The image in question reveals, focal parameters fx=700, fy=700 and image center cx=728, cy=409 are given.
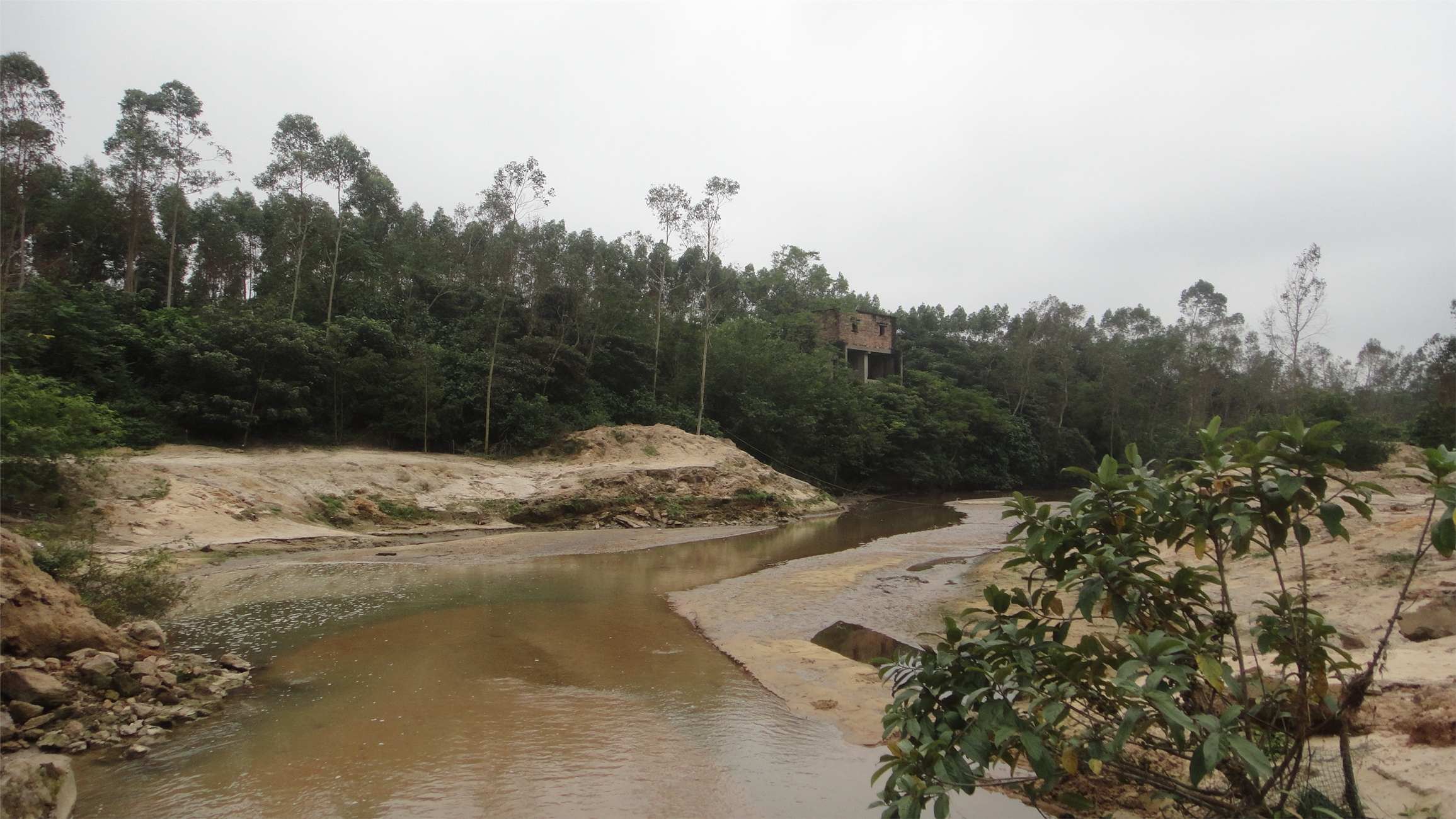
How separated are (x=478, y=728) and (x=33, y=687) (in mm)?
4120

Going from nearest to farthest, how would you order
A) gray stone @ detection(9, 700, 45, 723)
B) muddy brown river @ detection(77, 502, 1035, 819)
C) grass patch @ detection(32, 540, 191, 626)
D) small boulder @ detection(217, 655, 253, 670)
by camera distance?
muddy brown river @ detection(77, 502, 1035, 819), gray stone @ detection(9, 700, 45, 723), small boulder @ detection(217, 655, 253, 670), grass patch @ detection(32, 540, 191, 626)

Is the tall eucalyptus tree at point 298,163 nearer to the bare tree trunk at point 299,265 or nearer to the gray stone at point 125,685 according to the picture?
the bare tree trunk at point 299,265

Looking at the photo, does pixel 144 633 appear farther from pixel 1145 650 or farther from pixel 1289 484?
pixel 1289 484

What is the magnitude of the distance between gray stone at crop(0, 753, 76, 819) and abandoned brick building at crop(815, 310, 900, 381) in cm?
4746

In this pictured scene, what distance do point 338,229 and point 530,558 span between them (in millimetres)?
22804

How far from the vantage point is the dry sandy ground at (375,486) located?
642 inches

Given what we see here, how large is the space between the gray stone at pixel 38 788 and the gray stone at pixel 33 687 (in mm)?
1520

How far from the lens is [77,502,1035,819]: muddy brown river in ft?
18.6

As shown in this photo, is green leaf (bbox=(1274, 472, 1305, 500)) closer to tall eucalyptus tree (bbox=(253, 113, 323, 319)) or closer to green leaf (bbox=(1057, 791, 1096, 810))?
green leaf (bbox=(1057, 791, 1096, 810))

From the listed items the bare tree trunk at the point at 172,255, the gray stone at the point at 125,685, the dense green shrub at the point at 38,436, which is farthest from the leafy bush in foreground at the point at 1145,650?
the bare tree trunk at the point at 172,255

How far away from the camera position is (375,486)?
871 inches

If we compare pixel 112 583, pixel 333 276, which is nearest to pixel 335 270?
pixel 333 276

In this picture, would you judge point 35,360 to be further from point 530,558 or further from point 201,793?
point 201,793

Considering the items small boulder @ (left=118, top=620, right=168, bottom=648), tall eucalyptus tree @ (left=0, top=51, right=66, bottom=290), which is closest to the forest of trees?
tall eucalyptus tree @ (left=0, top=51, right=66, bottom=290)
